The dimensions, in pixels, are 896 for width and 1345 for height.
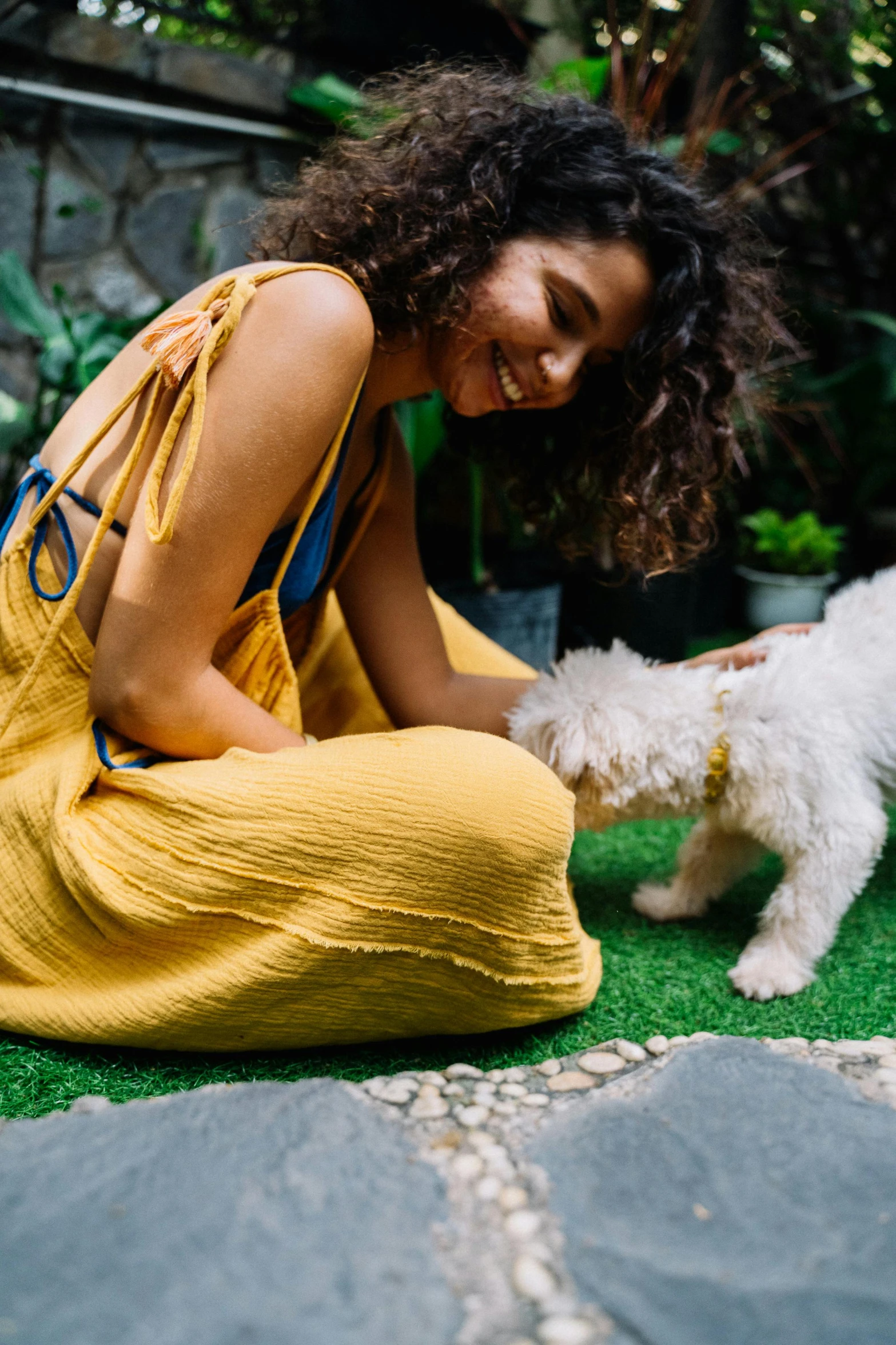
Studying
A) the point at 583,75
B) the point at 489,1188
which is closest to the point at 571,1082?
the point at 489,1188

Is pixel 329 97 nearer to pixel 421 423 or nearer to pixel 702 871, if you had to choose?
pixel 421 423

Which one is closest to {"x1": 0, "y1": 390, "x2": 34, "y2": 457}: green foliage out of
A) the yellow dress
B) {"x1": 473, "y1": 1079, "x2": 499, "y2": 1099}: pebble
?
the yellow dress

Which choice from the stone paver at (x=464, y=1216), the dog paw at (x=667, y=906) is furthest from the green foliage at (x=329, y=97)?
the stone paver at (x=464, y=1216)

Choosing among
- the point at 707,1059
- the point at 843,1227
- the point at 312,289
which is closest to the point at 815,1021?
the point at 707,1059

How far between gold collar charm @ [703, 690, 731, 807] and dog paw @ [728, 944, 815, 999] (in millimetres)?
274

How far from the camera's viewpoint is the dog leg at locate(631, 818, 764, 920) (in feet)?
6.14

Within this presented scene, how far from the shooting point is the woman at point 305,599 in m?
1.24

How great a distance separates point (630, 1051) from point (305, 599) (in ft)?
2.86

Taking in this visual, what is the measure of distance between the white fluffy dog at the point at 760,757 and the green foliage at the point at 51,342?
1571 mm

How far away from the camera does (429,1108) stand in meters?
1.25

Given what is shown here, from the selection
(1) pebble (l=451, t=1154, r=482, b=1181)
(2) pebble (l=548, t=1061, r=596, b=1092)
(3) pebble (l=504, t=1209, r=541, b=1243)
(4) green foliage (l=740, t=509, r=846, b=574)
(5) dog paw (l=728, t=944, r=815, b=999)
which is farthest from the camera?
(4) green foliage (l=740, t=509, r=846, b=574)

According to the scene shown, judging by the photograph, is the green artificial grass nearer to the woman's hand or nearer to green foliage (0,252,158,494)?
the woman's hand

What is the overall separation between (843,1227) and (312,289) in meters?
1.24

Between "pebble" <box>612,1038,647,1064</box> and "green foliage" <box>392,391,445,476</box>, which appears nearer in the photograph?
"pebble" <box>612,1038,647,1064</box>
